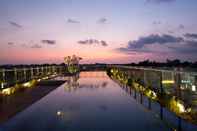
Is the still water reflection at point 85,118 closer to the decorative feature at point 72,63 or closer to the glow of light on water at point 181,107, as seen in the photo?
the glow of light on water at point 181,107

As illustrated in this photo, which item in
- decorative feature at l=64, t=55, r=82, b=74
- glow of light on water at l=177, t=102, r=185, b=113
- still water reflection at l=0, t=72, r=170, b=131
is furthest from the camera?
decorative feature at l=64, t=55, r=82, b=74

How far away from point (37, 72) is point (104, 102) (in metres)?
14.2

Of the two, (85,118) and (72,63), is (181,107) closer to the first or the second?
(85,118)

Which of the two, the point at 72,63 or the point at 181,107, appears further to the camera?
the point at 72,63

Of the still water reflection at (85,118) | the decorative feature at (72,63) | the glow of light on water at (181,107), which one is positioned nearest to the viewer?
the still water reflection at (85,118)

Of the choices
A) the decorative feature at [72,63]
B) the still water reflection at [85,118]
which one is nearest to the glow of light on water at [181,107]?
the still water reflection at [85,118]

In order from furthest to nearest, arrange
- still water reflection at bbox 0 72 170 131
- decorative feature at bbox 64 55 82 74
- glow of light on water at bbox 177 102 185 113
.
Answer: decorative feature at bbox 64 55 82 74 < glow of light on water at bbox 177 102 185 113 < still water reflection at bbox 0 72 170 131

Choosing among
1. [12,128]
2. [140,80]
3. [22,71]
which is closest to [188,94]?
[12,128]

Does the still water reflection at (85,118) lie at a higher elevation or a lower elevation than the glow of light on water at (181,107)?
lower

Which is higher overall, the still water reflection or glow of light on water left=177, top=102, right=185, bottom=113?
glow of light on water left=177, top=102, right=185, bottom=113

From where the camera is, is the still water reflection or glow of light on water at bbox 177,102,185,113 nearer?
the still water reflection

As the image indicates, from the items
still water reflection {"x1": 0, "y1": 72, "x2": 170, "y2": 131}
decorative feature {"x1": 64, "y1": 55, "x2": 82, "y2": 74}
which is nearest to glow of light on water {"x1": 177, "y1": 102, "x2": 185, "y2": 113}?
still water reflection {"x1": 0, "y1": 72, "x2": 170, "y2": 131}

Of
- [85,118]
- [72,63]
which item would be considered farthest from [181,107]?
[72,63]

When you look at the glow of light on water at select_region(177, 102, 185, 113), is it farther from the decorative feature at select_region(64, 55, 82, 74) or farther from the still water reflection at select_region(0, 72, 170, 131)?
the decorative feature at select_region(64, 55, 82, 74)
